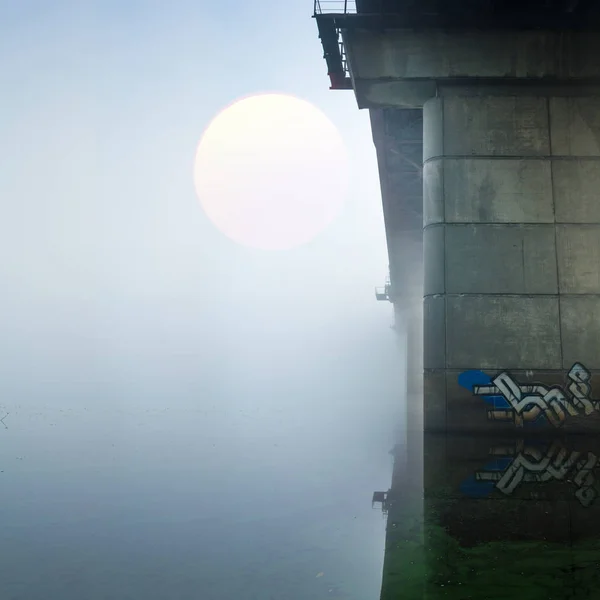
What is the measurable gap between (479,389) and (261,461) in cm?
754

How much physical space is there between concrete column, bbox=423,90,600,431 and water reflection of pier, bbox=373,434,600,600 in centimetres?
421

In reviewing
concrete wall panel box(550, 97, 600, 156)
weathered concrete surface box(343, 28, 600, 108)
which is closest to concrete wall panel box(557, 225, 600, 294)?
concrete wall panel box(550, 97, 600, 156)

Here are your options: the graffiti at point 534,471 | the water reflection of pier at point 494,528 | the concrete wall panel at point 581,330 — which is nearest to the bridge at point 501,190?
Answer: the concrete wall panel at point 581,330

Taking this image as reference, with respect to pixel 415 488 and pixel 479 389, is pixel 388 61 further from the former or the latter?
pixel 415 488

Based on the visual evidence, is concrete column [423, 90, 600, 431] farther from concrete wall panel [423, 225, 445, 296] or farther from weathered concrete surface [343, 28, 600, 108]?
weathered concrete surface [343, 28, 600, 108]

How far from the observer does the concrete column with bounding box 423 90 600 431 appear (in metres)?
17.5

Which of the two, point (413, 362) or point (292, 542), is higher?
point (413, 362)

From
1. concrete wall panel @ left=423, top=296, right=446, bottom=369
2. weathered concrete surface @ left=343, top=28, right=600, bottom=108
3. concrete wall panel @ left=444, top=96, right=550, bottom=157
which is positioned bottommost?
concrete wall panel @ left=423, top=296, right=446, bottom=369

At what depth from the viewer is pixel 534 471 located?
11.6 metres

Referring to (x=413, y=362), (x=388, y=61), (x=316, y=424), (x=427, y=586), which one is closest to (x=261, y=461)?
(x=427, y=586)

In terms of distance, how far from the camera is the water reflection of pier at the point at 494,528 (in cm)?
567

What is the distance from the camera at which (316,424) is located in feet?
79.6

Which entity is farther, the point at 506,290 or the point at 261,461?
the point at 506,290

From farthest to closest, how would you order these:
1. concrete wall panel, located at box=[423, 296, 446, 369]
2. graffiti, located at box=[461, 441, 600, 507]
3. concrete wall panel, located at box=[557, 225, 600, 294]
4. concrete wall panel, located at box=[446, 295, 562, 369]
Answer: concrete wall panel, located at box=[423, 296, 446, 369], concrete wall panel, located at box=[557, 225, 600, 294], concrete wall panel, located at box=[446, 295, 562, 369], graffiti, located at box=[461, 441, 600, 507]
